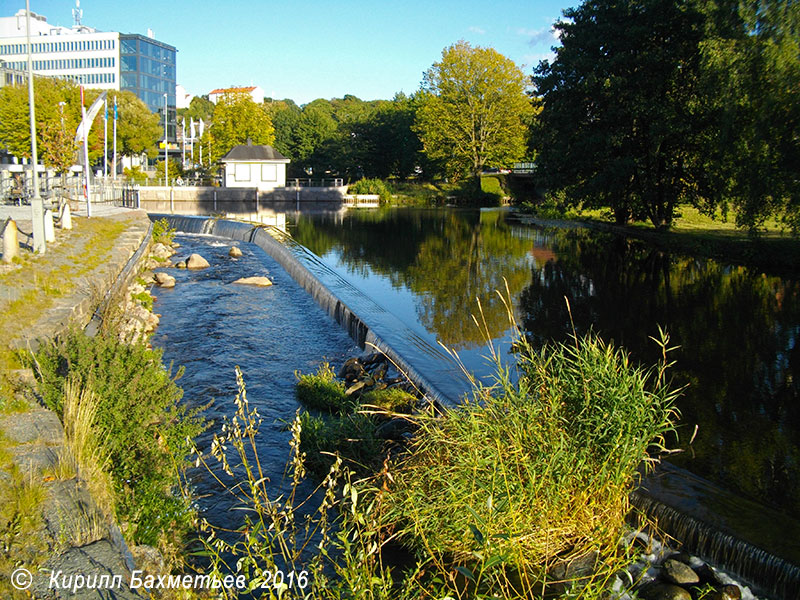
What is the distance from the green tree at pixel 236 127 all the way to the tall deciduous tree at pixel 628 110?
135ft

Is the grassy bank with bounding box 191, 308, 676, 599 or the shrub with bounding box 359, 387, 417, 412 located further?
the shrub with bounding box 359, 387, 417, 412

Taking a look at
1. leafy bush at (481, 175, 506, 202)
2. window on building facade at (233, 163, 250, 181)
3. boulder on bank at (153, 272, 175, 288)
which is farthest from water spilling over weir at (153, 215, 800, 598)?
window on building facade at (233, 163, 250, 181)

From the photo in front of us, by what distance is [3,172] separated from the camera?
2803 centimetres

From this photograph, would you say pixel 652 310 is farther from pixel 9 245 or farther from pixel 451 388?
pixel 9 245

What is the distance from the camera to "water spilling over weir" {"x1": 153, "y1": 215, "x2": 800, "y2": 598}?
5.91m

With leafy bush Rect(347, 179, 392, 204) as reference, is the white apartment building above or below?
above

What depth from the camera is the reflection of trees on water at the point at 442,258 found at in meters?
15.2

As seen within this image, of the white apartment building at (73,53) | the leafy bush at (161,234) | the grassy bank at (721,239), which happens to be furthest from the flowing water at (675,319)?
the white apartment building at (73,53)

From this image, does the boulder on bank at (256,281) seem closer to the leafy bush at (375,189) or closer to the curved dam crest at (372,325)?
the curved dam crest at (372,325)

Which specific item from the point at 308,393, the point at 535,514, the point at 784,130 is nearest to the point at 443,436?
the point at 535,514

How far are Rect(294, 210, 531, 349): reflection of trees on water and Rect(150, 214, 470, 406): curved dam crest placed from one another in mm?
896

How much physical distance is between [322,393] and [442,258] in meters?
15.3

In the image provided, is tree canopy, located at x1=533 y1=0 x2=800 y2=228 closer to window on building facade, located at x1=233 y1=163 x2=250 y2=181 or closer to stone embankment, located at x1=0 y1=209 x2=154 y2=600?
stone embankment, located at x1=0 y1=209 x2=154 y2=600

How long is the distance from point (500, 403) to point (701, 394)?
217 inches
